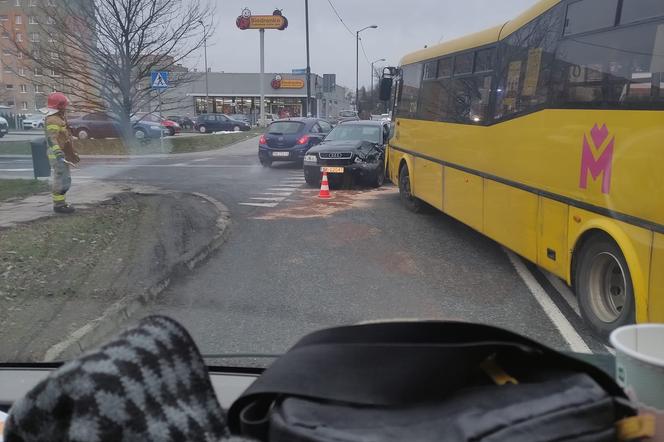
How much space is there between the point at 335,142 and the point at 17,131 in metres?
23.2

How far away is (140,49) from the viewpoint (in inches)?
817

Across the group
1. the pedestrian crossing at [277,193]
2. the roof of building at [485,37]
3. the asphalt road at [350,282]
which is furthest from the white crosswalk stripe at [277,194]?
the roof of building at [485,37]

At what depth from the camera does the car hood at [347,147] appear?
1452 cm

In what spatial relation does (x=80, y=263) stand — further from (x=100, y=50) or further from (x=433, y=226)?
(x=100, y=50)

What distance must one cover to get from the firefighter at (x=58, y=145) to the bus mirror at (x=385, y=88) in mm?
6556

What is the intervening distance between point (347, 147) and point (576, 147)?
32.3 feet

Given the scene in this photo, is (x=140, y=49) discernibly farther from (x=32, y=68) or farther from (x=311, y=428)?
(x=311, y=428)

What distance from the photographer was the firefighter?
9.33 metres

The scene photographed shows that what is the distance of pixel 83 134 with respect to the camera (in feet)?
90.8

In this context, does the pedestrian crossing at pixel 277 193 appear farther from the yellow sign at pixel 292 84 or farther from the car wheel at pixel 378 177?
the yellow sign at pixel 292 84

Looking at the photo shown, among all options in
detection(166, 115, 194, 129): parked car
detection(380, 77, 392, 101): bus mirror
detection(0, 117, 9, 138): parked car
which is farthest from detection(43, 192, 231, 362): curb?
detection(166, 115, 194, 129): parked car

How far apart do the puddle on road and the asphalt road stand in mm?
56

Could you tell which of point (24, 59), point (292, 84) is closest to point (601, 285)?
point (24, 59)

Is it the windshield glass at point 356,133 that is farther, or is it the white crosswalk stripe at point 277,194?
the windshield glass at point 356,133
